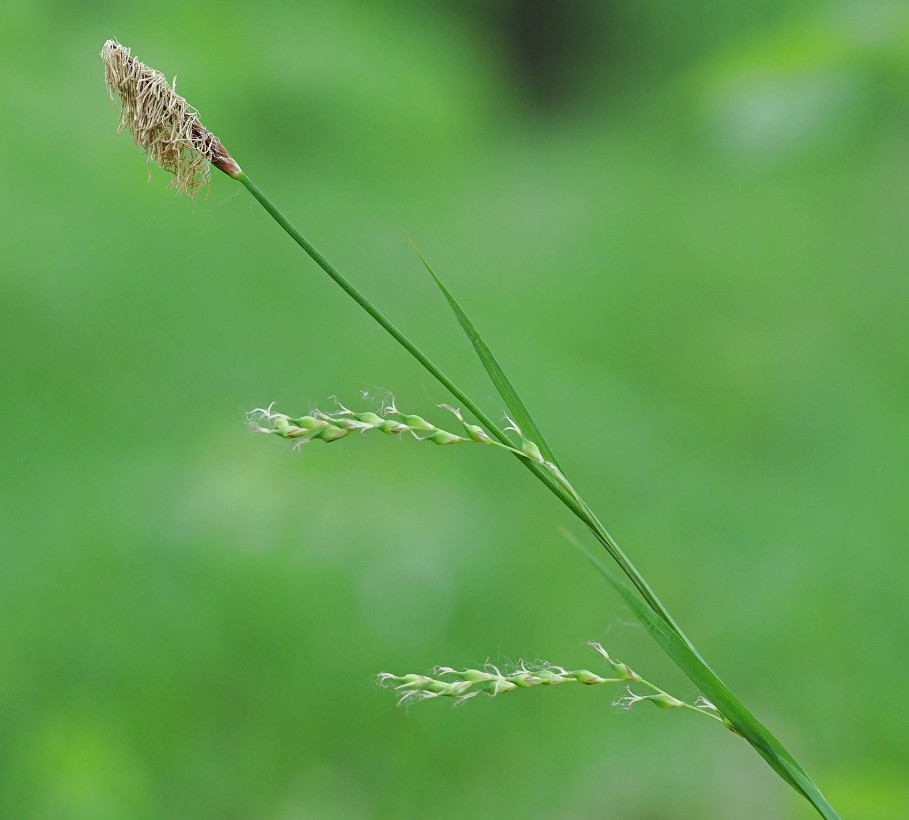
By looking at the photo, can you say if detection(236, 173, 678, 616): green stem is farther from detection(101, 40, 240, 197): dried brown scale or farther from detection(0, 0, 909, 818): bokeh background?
detection(0, 0, 909, 818): bokeh background

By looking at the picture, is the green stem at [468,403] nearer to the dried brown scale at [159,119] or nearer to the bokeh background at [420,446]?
the dried brown scale at [159,119]

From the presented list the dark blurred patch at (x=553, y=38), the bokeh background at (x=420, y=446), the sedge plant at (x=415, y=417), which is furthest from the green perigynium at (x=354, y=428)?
the dark blurred patch at (x=553, y=38)

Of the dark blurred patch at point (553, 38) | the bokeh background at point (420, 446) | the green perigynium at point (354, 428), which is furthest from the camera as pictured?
the dark blurred patch at point (553, 38)

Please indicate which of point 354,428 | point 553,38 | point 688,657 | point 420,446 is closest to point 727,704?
point 688,657

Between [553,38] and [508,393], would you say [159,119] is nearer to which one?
[508,393]

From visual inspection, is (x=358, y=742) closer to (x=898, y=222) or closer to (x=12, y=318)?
(x=12, y=318)

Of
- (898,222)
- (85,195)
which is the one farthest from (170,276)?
(898,222)

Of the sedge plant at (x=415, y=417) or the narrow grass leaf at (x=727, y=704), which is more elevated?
the sedge plant at (x=415, y=417)

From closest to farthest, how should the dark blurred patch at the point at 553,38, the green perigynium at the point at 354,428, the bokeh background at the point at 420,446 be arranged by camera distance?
the green perigynium at the point at 354,428, the bokeh background at the point at 420,446, the dark blurred patch at the point at 553,38
